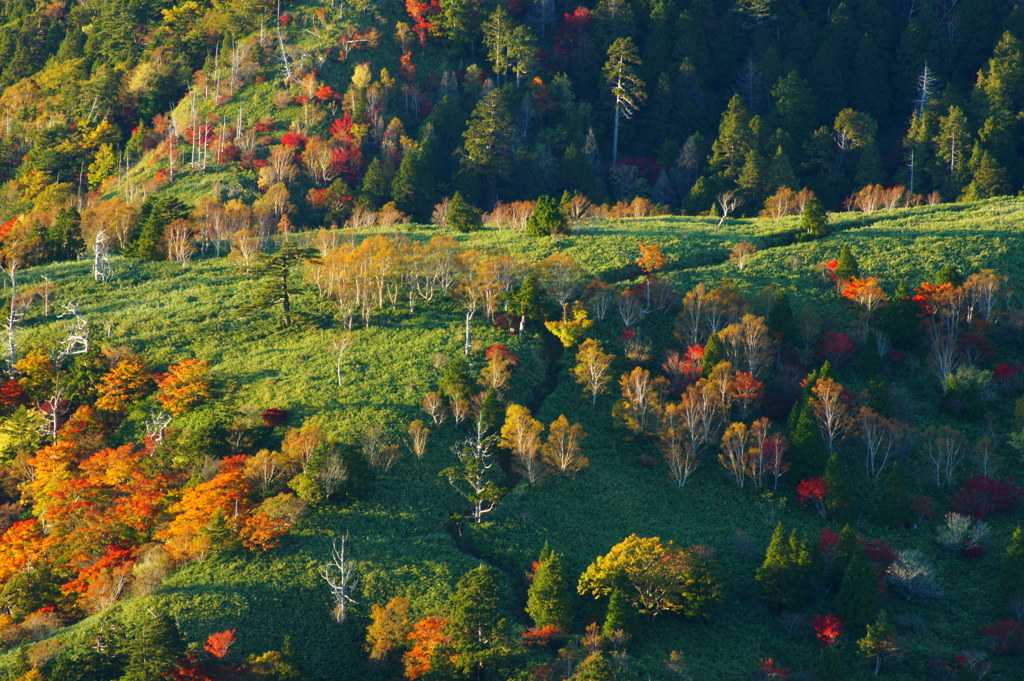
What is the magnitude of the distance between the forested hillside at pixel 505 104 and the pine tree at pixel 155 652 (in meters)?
64.8

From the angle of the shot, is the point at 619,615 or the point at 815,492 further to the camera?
the point at 815,492

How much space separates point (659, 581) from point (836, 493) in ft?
51.0

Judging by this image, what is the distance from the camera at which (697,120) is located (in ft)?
490

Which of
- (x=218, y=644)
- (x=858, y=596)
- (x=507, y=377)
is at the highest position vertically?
(x=507, y=377)

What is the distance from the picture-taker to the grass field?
60.9 metres

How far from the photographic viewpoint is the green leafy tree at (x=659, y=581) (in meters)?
61.6

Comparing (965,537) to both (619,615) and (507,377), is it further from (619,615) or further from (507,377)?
(507,377)

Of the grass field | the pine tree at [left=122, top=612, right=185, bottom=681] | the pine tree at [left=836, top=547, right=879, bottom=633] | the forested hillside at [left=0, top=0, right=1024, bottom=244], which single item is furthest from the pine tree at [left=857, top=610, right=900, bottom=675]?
the forested hillside at [left=0, top=0, right=1024, bottom=244]

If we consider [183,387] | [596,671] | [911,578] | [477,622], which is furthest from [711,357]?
[183,387]

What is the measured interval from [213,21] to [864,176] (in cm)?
9146

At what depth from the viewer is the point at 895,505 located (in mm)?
69500

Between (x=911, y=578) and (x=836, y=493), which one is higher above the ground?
(x=836, y=493)

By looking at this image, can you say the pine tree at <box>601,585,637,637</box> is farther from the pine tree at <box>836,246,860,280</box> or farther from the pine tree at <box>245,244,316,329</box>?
the pine tree at <box>245,244,316,329</box>

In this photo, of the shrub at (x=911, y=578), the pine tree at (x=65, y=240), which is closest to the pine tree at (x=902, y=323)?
the shrub at (x=911, y=578)
